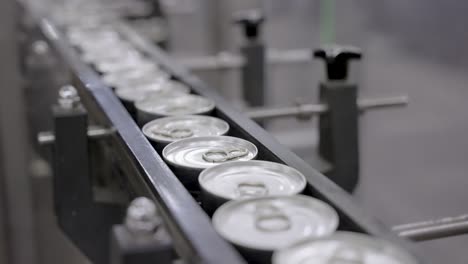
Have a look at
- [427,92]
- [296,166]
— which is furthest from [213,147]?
[427,92]

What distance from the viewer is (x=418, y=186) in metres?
1.92

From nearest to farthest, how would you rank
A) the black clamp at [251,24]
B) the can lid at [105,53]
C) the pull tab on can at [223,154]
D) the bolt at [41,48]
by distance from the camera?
1. the pull tab on can at [223,154]
2. the can lid at [105,53]
3. the black clamp at [251,24]
4. the bolt at [41,48]

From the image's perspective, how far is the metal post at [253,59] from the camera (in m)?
1.96

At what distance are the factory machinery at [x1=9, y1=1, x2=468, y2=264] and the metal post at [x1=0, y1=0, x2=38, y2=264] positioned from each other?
0.78 metres

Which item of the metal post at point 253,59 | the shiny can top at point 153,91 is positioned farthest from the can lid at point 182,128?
the metal post at point 253,59

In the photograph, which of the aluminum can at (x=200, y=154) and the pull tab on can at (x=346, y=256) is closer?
the pull tab on can at (x=346, y=256)

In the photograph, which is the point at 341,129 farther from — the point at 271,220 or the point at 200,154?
the point at 271,220

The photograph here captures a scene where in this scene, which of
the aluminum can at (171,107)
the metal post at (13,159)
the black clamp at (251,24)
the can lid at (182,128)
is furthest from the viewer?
the metal post at (13,159)

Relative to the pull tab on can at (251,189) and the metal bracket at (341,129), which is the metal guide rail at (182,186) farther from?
the metal bracket at (341,129)

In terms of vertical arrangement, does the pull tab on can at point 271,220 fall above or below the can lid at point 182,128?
below

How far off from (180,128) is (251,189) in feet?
0.86

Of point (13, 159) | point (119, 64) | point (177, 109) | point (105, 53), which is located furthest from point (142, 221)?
point (13, 159)

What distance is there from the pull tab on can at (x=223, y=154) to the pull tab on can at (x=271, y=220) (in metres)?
0.16

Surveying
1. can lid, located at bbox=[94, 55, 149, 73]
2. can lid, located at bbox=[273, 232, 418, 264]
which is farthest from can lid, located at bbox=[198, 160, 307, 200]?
can lid, located at bbox=[94, 55, 149, 73]
